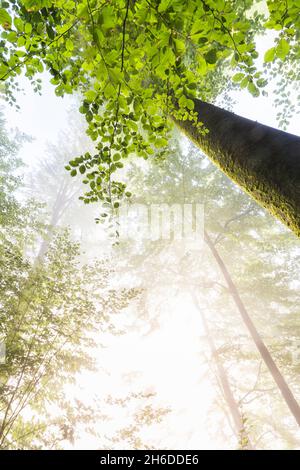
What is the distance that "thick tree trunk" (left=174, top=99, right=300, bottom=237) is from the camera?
38.1 inches

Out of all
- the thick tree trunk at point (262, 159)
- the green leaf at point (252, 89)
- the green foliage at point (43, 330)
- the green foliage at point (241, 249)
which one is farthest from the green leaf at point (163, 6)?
the green foliage at point (241, 249)

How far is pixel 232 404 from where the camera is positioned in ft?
27.8

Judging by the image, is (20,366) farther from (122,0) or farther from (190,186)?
(190,186)

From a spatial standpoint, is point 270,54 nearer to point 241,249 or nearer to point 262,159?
point 262,159

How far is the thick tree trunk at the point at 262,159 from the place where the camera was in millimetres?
967

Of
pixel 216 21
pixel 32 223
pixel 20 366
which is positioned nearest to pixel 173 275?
pixel 32 223

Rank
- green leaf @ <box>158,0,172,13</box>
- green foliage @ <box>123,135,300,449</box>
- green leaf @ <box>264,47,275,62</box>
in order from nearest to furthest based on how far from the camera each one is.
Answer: green leaf @ <box>158,0,172,13</box>, green leaf @ <box>264,47,275,62</box>, green foliage @ <box>123,135,300,449</box>

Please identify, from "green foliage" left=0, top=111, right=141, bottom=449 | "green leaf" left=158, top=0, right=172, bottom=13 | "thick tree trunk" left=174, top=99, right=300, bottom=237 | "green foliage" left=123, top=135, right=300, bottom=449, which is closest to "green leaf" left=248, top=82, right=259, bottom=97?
"thick tree trunk" left=174, top=99, right=300, bottom=237

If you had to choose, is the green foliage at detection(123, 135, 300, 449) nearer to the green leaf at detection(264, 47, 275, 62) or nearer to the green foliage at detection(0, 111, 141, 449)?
the green foliage at detection(0, 111, 141, 449)

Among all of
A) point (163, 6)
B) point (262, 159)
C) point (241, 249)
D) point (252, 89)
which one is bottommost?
point (262, 159)

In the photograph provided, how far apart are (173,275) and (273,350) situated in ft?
16.5

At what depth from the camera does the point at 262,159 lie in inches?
43.1

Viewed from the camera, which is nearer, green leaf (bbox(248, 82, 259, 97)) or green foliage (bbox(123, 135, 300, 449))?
green leaf (bbox(248, 82, 259, 97))

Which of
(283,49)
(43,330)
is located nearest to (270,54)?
(283,49)
